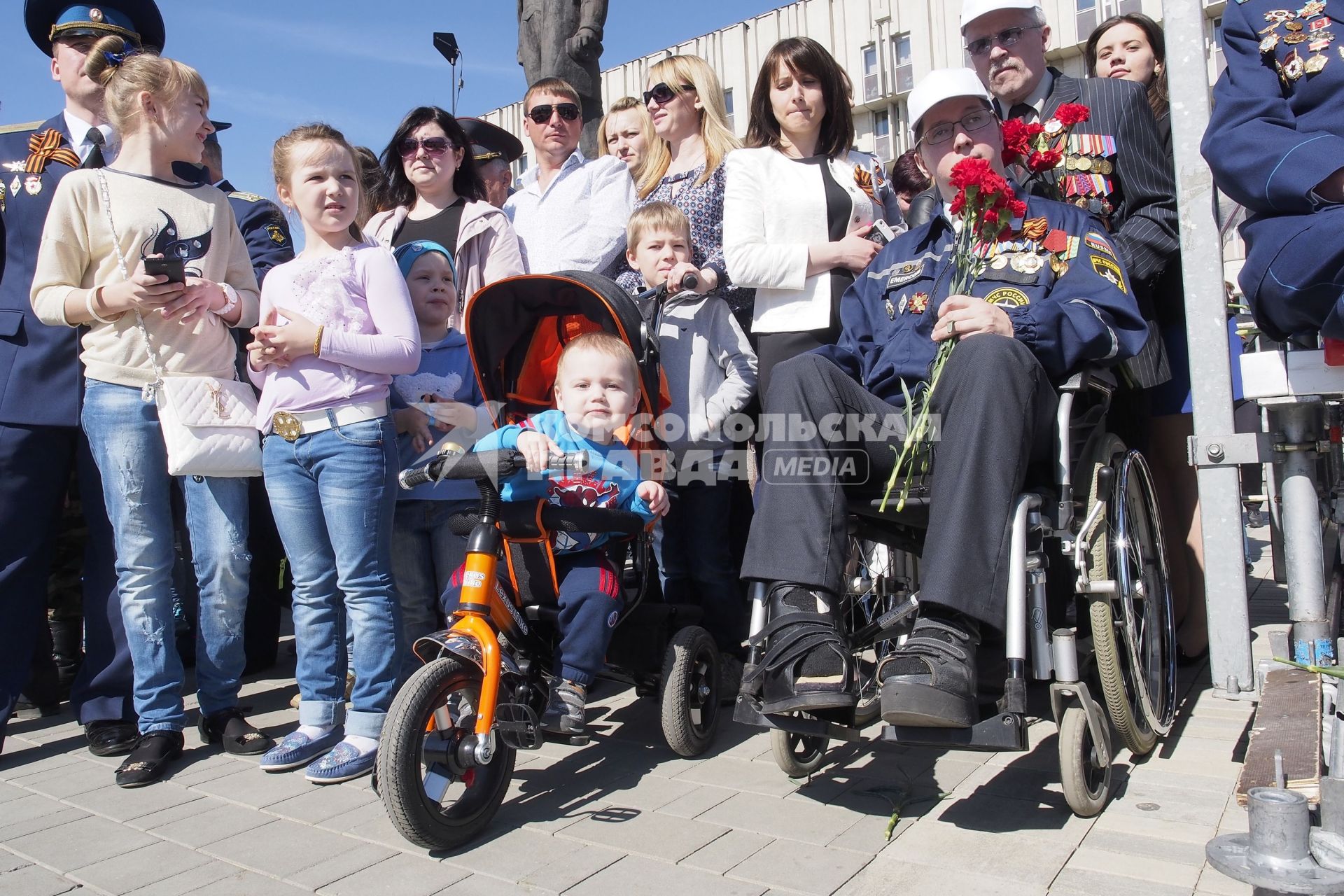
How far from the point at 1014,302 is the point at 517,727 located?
182 cm

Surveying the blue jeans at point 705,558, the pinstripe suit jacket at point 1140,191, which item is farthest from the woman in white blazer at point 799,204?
the pinstripe suit jacket at point 1140,191

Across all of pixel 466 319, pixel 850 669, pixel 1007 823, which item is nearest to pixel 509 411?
pixel 466 319

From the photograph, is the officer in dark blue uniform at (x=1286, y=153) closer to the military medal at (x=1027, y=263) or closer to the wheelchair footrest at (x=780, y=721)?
the military medal at (x=1027, y=263)

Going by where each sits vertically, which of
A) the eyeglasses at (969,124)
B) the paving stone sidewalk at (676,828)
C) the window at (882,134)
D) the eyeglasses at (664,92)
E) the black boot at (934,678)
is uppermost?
the window at (882,134)

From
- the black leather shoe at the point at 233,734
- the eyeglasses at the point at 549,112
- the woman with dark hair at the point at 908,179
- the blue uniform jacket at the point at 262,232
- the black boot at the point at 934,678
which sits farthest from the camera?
the woman with dark hair at the point at 908,179

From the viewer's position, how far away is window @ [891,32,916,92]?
104ft

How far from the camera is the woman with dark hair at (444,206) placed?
4.25 m

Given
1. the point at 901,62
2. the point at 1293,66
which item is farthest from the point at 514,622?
the point at 901,62

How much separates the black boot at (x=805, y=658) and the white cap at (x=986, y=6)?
251cm

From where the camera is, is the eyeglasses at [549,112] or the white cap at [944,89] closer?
the white cap at [944,89]

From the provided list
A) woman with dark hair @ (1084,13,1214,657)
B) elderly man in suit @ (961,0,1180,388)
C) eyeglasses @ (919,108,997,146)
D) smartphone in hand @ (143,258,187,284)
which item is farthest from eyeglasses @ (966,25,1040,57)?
smartphone in hand @ (143,258,187,284)

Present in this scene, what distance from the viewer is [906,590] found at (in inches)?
130

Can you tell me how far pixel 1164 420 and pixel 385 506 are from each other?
3051 millimetres

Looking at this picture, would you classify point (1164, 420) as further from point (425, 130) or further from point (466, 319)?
point (425, 130)
